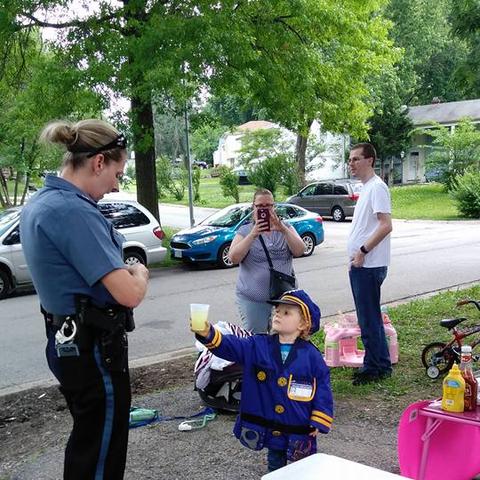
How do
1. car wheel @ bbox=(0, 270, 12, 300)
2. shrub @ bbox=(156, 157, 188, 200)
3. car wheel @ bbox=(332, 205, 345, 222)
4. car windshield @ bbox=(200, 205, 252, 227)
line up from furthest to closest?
1. shrub @ bbox=(156, 157, 188, 200)
2. car wheel @ bbox=(332, 205, 345, 222)
3. car windshield @ bbox=(200, 205, 252, 227)
4. car wheel @ bbox=(0, 270, 12, 300)

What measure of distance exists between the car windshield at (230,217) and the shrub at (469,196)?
13.4 metres

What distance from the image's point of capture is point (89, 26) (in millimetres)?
13047

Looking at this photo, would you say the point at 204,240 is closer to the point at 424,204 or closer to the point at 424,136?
the point at 424,204

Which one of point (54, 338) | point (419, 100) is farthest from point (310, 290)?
point (419, 100)

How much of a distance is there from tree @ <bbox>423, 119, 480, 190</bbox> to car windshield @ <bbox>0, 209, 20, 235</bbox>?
23.2 m

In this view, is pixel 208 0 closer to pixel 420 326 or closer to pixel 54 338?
pixel 420 326

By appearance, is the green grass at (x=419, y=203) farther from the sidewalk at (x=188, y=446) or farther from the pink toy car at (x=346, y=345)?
the sidewalk at (x=188, y=446)

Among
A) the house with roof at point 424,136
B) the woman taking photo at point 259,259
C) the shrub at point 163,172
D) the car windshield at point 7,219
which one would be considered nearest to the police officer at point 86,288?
the woman taking photo at point 259,259

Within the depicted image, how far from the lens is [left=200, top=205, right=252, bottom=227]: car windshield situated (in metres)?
14.3

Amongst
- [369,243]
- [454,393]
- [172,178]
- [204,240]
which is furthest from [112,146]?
[172,178]

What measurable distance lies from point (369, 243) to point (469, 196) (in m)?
21.4

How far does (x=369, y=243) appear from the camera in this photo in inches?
188

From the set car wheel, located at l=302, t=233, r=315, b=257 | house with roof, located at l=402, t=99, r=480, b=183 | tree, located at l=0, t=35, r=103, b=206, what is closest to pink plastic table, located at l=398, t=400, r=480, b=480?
tree, located at l=0, t=35, r=103, b=206

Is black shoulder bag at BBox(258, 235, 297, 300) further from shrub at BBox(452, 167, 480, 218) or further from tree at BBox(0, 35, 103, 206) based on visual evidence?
shrub at BBox(452, 167, 480, 218)
